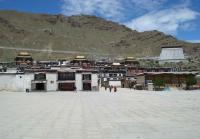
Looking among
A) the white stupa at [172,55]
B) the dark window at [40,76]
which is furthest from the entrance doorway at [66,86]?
the white stupa at [172,55]

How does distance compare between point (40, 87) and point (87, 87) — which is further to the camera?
point (87, 87)

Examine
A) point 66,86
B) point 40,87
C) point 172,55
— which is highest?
point 172,55

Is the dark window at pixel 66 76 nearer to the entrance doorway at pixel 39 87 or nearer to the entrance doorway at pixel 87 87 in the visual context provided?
the entrance doorway at pixel 87 87

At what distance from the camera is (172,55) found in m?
138

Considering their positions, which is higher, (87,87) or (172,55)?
(172,55)

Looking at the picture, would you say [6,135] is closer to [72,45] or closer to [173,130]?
[173,130]

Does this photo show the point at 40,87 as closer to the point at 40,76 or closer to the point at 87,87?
the point at 40,76

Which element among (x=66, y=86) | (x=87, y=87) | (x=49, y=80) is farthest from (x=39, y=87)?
(x=87, y=87)

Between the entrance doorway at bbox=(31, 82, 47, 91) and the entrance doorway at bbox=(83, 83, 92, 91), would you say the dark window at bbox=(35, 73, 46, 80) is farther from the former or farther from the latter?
the entrance doorway at bbox=(83, 83, 92, 91)

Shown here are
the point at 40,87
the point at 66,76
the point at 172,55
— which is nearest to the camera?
the point at 40,87

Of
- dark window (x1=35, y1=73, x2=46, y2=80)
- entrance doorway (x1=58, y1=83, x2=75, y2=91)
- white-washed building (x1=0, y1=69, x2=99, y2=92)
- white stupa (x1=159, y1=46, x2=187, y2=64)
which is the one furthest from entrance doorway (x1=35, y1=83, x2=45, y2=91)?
white stupa (x1=159, y1=46, x2=187, y2=64)

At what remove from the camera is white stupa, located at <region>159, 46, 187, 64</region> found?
135250 mm

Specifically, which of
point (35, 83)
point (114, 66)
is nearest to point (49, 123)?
point (35, 83)

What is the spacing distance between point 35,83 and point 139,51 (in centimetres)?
13479
